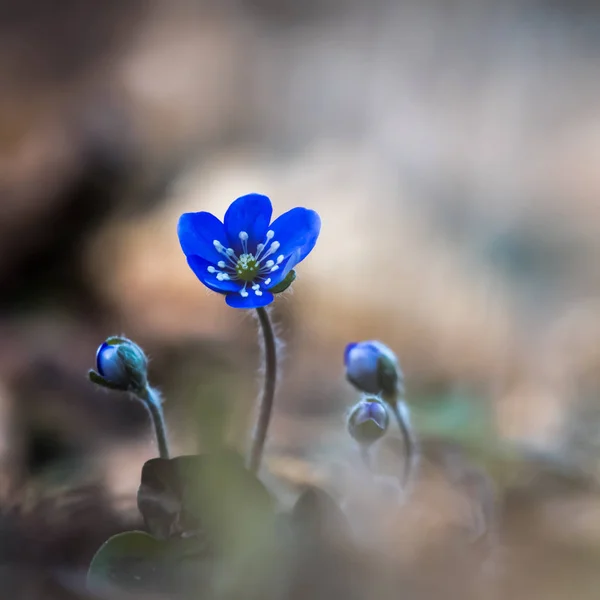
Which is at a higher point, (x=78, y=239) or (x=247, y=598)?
(x=78, y=239)

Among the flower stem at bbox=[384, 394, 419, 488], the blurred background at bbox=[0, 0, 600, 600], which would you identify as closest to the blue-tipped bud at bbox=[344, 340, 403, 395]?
the flower stem at bbox=[384, 394, 419, 488]

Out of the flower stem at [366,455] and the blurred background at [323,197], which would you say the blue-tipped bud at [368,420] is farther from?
the blurred background at [323,197]

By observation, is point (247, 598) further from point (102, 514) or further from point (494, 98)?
point (494, 98)

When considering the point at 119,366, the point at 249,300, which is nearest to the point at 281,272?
the point at 249,300

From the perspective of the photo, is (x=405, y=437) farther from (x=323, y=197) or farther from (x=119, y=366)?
(x=323, y=197)

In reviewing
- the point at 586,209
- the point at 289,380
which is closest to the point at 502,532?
the point at 289,380

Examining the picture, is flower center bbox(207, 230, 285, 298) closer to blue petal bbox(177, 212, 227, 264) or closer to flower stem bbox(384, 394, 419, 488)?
blue petal bbox(177, 212, 227, 264)

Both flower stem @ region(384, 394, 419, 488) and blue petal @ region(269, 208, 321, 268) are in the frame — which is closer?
blue petal @ region(269, 208, 321, 268)
